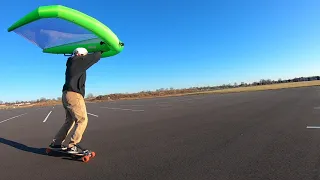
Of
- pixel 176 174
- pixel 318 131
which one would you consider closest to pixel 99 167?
pixel 176 174

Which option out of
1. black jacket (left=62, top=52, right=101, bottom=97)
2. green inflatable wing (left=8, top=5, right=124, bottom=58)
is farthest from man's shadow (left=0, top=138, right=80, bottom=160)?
green inflatable wing (left=8, top=5, right=124, bottom=58)

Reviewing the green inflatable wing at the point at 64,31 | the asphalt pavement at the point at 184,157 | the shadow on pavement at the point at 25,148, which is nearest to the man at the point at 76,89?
the asphalt pavement at the point at 184,157

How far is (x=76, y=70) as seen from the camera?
15.5 ft

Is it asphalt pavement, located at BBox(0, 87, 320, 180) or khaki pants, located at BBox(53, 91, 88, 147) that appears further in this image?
khaki pants, located at BBox(53, 91, 88, 147)

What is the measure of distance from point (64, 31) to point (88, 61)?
1470 millimetres

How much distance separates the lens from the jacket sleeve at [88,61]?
4.74 meters

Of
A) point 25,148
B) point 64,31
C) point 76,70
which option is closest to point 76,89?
point 76,70

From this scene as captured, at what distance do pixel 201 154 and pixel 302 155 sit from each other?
179 centimetres

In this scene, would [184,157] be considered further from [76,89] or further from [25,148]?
[25,148]

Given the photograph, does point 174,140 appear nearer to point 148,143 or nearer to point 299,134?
point 148,143

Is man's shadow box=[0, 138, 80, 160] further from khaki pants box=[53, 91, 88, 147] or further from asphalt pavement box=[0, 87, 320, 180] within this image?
khaki pants box=[53, 91, 88, 147]

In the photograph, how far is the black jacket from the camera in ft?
15.5

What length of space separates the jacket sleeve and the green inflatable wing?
75cm

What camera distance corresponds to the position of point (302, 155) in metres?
4.38
